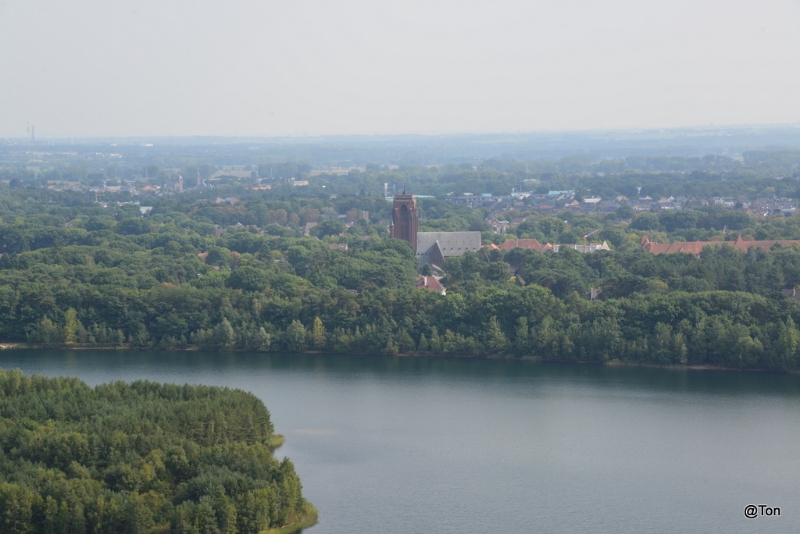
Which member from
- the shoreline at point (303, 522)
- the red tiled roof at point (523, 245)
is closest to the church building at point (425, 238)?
the red tiled roof at point (523, 245)

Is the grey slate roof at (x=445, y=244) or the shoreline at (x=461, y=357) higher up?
the grey slate roof at (x=445, y=244)

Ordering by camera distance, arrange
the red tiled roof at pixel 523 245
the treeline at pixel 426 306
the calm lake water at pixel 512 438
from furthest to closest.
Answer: the red tiled roof at pixel 523 245 → the treeline at pixel 426 306 → the calm lake water at pixel 512 438

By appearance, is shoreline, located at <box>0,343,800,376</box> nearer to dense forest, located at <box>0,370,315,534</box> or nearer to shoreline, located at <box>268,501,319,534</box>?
dense forest, located at <box>0,370,315,534</box>

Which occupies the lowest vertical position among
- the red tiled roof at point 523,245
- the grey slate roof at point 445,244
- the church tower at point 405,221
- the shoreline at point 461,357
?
A: the shoreline at point 461,357

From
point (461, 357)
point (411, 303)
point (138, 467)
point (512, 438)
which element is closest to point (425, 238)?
point (411, 303)

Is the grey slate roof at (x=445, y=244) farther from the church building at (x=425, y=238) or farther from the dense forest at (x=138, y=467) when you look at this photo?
the dense forest at (x=138, y=467)

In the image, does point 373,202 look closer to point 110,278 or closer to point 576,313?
point 110,278

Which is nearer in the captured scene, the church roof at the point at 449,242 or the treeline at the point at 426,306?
the treeline at the point at 426,306

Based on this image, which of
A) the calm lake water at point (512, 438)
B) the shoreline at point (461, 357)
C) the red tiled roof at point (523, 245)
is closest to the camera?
the calm lake water at point (512, 438)
